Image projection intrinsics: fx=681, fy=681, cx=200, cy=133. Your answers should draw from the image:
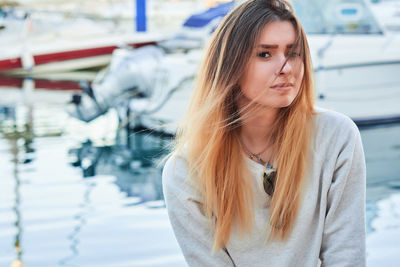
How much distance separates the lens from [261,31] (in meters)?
1.71

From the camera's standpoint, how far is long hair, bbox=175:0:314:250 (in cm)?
172

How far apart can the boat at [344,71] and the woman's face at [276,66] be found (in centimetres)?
552

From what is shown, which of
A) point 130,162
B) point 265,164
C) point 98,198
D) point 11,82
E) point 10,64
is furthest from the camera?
point 10,64

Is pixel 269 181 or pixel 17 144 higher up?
pixel 269 181

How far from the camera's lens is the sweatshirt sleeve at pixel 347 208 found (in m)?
1.70

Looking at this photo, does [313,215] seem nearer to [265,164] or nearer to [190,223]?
[265,164]

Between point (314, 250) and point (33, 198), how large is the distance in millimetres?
3512

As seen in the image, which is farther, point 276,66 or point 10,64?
point 10,64

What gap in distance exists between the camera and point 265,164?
1.81 meters

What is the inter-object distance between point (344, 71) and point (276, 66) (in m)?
5.86

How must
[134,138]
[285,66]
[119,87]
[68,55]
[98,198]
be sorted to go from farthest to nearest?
[68,55] → [119,87] → [134,138] → [98,198] → [285,66]

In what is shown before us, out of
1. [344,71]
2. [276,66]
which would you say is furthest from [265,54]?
[344,71]

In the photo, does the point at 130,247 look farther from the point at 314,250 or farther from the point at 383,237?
the point at 314,250

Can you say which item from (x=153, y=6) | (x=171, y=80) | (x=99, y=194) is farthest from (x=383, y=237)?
(x=153, y=6)
